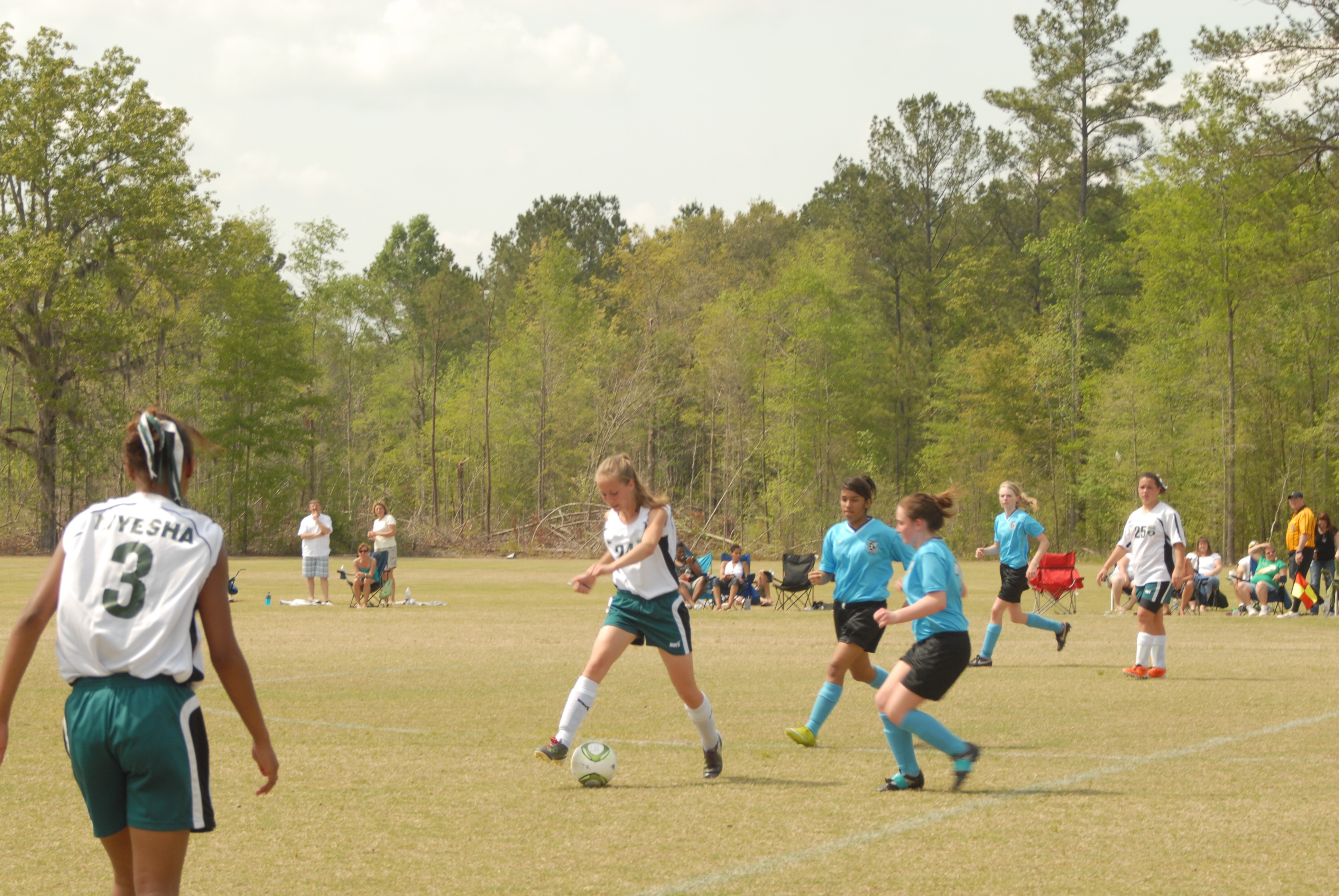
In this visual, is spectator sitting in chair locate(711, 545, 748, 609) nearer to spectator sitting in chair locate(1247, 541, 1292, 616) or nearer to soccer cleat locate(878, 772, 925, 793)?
spectator sitting in chair locate(1247, 541, 1292, 616)

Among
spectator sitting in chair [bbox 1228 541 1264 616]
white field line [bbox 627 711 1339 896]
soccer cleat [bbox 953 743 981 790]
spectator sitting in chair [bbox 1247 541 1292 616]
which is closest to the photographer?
white field line [bbox 627 711 1339 896]

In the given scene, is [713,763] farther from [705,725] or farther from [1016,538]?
[1016,538]

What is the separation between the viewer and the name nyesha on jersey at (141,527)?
3615 millimetres

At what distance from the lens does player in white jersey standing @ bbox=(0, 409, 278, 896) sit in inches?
139

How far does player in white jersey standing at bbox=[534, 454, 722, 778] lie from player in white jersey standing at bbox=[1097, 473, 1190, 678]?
6805mm

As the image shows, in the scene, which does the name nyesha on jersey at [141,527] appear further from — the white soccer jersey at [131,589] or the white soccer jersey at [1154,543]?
the white soccer jersey at [1154,543]

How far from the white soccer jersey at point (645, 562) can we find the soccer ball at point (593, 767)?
0.96 m

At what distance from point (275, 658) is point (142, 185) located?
135ft

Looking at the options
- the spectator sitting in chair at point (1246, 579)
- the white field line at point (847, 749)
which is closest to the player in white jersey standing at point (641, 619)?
the white field line at point (847, 749)

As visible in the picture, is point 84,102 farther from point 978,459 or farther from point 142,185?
point 978,459

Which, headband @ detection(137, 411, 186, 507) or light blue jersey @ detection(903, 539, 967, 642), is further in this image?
light blue jersey @ detection(903, 539, 967, 642)

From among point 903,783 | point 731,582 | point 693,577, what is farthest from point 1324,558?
point 903,783

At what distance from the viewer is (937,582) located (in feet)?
23.3

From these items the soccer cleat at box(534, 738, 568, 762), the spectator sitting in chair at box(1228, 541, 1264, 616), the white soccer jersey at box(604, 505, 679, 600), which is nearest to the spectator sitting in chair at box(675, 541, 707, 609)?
the spectator sitting in chair at box(1228, 541, 1264, 616)
